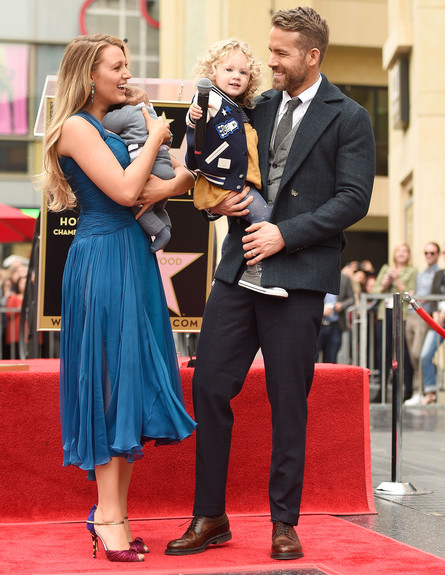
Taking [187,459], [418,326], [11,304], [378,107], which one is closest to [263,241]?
[187,459]

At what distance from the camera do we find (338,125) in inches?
171

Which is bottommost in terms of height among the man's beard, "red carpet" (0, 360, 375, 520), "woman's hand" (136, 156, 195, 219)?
"red carpet" (0, 360, 375, 520)

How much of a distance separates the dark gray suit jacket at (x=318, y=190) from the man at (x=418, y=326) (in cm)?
844

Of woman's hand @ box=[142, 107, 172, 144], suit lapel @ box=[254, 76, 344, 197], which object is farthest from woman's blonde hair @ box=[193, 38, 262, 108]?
woman's hand @ box=[142, 107, 172, 144]

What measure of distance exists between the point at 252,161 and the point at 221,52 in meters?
0.47

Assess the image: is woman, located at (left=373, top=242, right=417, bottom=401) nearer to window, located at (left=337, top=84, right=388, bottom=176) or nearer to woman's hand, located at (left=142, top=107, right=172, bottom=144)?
woman's hand, located at (left=142, top=107, right=172, bottom=144)

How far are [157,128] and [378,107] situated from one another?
28.6 m

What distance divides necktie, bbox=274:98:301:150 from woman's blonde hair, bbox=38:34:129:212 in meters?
0.73

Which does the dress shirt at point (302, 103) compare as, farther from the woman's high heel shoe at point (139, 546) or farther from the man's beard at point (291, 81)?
the woman's high heel shoe at point (139, 546)

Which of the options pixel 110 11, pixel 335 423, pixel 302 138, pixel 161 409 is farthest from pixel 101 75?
pixel 110 11

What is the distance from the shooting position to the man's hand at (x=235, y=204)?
4.26m

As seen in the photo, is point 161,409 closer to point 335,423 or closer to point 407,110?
point 335,423

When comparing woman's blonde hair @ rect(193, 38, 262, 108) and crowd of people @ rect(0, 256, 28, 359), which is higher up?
woman's blonde hair @ rect(193, 38, 262, 108)

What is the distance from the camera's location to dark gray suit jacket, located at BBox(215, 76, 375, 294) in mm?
4262
